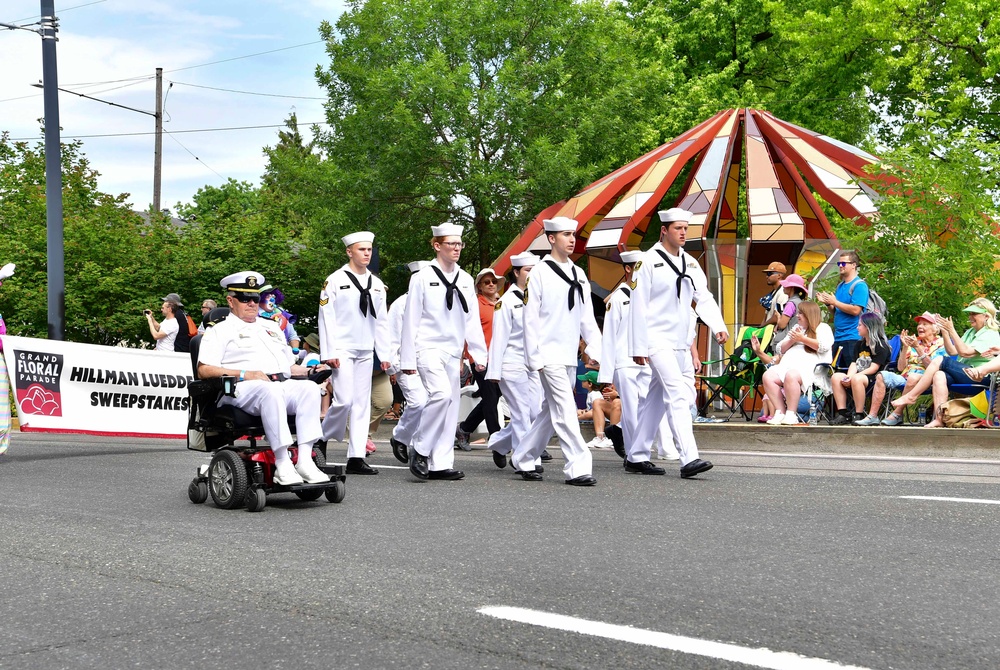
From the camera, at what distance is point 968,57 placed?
97.2 ft

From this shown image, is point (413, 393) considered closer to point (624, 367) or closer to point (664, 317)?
point (624, 367)

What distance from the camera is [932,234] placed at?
15688 mm

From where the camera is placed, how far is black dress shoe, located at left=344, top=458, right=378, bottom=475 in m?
10.9

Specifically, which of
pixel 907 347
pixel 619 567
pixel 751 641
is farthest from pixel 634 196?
pixel 751 641

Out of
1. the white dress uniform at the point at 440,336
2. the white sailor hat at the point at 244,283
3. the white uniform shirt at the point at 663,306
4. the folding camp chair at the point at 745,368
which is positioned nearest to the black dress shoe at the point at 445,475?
→ the white dress uniform at the point at 440,336

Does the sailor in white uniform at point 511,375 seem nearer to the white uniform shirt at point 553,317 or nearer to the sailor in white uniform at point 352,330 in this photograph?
the white uniform shirt at point 553,317

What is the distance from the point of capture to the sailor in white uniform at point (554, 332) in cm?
1013

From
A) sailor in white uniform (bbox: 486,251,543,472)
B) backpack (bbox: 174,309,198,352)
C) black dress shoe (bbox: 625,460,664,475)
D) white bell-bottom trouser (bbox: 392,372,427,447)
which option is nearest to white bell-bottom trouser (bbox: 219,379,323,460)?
white bell-bottom trouser (bbox: 392,372,427,447)

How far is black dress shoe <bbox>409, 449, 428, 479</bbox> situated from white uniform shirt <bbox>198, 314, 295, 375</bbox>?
1.85m

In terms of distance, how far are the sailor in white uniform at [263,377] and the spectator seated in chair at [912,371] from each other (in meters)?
7.15

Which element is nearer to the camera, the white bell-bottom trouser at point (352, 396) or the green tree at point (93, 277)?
the white bell-bottom trouser at point (352, 396)

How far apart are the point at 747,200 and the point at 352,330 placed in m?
11.0

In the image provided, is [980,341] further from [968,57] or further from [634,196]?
[968,57]

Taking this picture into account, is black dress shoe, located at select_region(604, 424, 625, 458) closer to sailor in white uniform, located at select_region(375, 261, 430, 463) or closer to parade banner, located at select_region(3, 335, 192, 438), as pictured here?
sailor in white uniform, located at select_region(375, 261, 430, 463)
